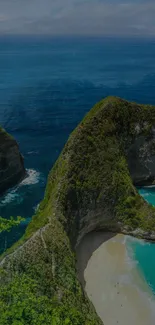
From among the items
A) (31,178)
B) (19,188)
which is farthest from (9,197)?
(31,178)

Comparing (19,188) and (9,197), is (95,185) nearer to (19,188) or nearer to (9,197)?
(9,197)

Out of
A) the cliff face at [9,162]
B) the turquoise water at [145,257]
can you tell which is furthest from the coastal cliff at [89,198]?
the cliff face at [9,162]

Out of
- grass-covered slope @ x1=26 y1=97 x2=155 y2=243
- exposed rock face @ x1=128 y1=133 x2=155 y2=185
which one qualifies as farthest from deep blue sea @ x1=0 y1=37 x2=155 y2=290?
grass-covered slope @ x1=26 y1=97 x2=155 y2=243

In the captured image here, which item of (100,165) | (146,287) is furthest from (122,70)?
(146,287)

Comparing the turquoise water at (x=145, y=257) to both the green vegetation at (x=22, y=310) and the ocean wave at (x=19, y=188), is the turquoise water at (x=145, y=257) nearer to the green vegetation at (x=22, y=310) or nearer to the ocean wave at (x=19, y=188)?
the ocean wave at (x=19, y=188)

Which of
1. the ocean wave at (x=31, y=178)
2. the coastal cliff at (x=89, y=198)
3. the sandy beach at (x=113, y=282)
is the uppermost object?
the coastal cliff at (x=89, y=198)

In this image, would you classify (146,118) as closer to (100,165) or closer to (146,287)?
(100,165)
